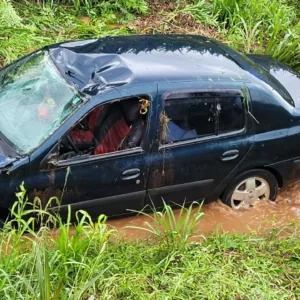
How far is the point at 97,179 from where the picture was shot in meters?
4.63

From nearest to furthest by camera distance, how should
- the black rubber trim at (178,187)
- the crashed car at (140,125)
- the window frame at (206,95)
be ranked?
the crashed car at (140,125)
the window frame at (206,95)
the black rubber trim at (178,187)

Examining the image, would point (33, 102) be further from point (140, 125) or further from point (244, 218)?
point (244, 218)

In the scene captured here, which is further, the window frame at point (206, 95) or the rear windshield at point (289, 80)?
the rear windshield at point (289, 80)

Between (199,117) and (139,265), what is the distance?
1.50 m

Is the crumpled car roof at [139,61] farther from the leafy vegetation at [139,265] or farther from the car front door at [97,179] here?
the leafy vegetation at [139,265]

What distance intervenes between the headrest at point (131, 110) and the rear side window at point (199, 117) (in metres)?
0.23

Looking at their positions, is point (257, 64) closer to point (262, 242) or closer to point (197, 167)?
point (197, 167)

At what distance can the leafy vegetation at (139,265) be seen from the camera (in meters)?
3.65

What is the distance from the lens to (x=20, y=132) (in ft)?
14.9

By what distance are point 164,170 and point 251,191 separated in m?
1.13

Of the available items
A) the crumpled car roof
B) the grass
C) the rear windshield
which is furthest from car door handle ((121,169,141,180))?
the rear windshield

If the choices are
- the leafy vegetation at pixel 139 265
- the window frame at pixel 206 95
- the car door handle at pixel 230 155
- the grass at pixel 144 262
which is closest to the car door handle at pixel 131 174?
the window frame at pixel 206 95

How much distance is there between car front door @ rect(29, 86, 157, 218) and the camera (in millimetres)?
4461

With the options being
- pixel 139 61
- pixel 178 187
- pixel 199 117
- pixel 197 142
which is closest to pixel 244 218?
pixel 178 187
